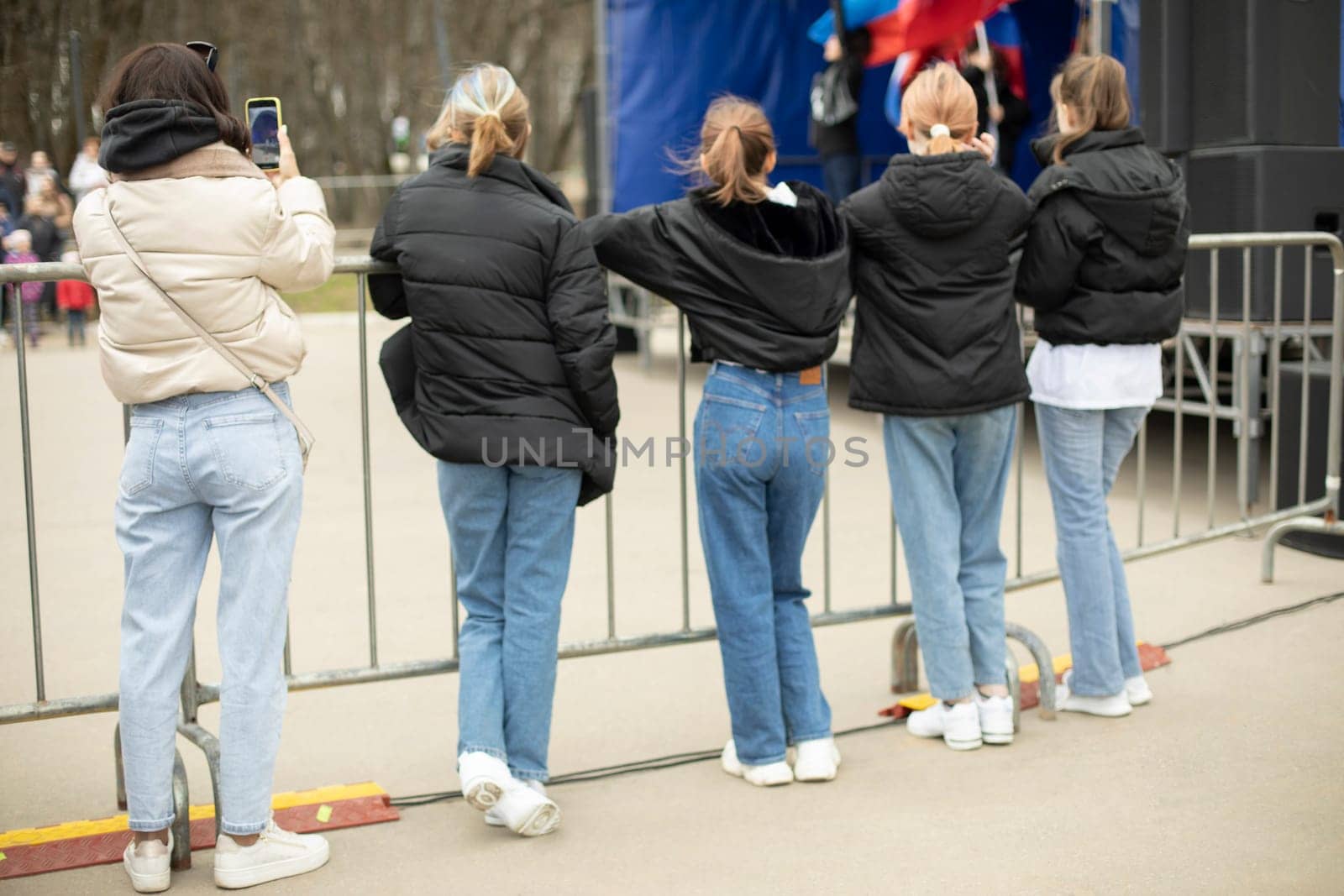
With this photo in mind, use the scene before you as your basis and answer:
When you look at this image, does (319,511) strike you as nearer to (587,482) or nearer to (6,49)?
(587,482)

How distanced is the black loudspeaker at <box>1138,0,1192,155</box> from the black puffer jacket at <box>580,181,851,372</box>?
3858 mm

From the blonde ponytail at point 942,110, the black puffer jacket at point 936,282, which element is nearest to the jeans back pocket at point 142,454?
the black puffer jacket at point 936,282

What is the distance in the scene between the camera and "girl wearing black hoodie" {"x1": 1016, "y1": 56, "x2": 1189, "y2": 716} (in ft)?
14.7

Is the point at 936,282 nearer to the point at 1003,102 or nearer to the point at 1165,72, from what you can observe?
the point at 1165,72

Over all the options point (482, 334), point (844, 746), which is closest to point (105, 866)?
point (482, 334)

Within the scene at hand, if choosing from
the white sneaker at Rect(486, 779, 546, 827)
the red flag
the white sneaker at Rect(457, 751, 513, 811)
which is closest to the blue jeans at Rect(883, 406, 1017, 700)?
the white sneaker at Rect(486, 779, 546, 827)

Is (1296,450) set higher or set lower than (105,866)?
higher

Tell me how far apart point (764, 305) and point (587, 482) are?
658mm

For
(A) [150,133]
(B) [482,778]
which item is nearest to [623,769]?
(B) [482,778]

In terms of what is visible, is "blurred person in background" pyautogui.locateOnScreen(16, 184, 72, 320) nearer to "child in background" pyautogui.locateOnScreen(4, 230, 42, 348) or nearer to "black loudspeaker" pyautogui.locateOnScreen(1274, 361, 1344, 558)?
"child in background" pyautogui.locateOnScreen(4, 230, 42, 348)

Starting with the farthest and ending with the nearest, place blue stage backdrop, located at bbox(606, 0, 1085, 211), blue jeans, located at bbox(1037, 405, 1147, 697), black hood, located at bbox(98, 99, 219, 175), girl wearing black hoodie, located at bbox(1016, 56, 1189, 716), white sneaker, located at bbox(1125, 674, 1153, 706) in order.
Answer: blue stage backdrop, located at bbox(606, 0, 1085, 211) < white sneaker, located at bbox(1125, 674, 1153, 706) < blue jeans, located at bbox(1037, 405, 1147, 697) < girl wearing black hoodie, located at bbox(1016, 56, 1189, 716) < black hood, located at bbox(98, 99, 219, 175)

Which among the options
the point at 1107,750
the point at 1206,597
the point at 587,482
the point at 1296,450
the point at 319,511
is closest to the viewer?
the point at 587,482

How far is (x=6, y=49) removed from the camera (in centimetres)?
2606

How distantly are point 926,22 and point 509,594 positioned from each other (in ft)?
25.3
